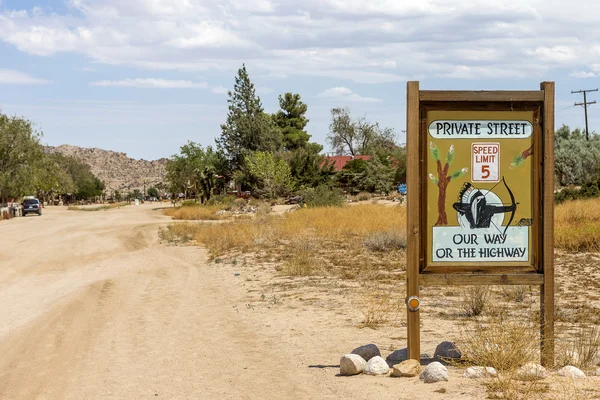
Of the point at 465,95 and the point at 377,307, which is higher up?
the point at 465,95

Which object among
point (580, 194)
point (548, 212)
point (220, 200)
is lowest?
point (220, 200)

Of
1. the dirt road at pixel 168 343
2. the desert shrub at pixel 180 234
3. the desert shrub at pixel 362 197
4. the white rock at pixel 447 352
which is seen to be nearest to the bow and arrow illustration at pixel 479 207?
the white rock at pixel 447 352

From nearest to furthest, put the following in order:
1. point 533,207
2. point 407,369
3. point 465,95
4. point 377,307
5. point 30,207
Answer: point 407,369, point 465,95, point 533,207, point 377,307, point 30,207

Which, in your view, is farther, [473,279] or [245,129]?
[245,129]

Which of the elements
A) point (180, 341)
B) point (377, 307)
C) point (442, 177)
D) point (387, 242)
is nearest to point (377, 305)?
point (377, 307)

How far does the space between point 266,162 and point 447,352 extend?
65.8 meters

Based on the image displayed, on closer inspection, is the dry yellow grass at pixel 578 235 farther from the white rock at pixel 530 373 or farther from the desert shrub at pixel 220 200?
the desert shrub at pixel 220 200

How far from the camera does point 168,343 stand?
32.7 feet

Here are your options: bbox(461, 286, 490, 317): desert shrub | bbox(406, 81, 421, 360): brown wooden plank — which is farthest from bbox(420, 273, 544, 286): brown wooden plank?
bbox(461, 286, 490, 317): desert shrub

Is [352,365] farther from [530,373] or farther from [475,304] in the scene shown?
[475,304]

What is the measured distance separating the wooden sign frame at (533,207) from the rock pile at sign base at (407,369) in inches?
7.4

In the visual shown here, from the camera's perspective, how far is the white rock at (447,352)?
7968 mm

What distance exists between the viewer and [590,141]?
70.2m

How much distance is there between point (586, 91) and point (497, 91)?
221ft
